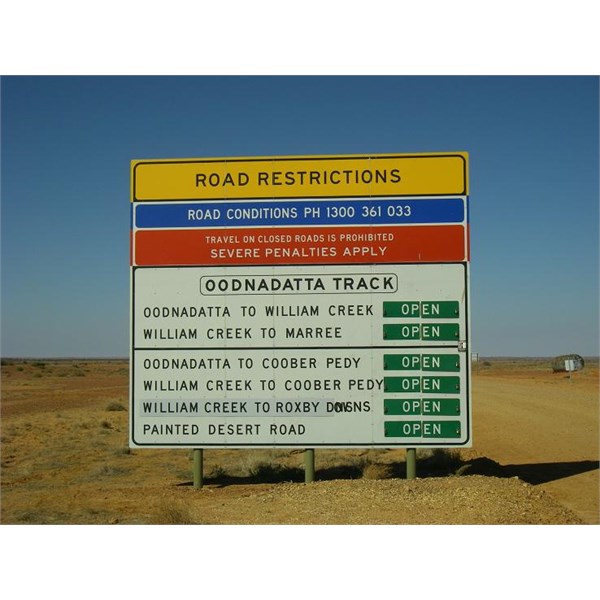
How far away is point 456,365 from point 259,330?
2.93 m

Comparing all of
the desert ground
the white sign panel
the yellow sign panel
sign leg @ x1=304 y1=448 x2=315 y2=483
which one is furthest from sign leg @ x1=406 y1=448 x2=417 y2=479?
the yellow sign panel

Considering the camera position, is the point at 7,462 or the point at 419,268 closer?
the point at 419,268

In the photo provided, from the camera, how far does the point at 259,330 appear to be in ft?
30.5

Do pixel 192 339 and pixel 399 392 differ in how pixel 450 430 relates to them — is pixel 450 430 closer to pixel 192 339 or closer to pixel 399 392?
pixel 399 392

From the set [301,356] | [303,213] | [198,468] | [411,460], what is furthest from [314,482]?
[303,213]

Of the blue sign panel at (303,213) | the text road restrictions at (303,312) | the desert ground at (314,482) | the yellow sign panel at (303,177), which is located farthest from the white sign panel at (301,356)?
the yellow sign panel at (303,177)

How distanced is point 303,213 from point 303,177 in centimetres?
55

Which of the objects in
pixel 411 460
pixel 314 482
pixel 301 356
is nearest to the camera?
pixel 301 356

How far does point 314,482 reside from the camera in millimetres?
9828

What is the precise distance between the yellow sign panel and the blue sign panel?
0.12 meters

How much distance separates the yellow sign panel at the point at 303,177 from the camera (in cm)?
922

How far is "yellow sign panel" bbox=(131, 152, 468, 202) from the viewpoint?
9219mm

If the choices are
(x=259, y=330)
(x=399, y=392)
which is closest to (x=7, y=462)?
(x=259, y=330)

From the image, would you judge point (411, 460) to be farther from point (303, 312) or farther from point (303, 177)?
point (303, 177)
